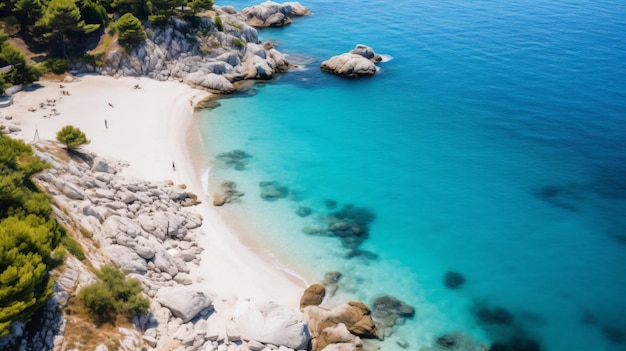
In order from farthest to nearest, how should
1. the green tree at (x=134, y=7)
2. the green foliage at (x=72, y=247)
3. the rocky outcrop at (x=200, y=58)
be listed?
1. the green tree at (x=134, y=7)
2. the rocky outcrop at (x=200, y=58)
3. the green foliage at (x=72, y=247)

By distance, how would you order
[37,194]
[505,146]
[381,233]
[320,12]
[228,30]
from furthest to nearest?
[320,12], [228,30], [505,146], [381,233], [37,194]

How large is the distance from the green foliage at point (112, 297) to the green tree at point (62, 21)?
58.2 meters

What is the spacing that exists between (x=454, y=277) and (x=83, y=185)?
126 ft

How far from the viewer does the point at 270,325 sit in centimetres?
3269

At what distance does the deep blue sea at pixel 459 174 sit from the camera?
4003 cm

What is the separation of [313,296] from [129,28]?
6250 centimetres

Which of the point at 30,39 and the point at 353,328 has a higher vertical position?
the point at 30,39

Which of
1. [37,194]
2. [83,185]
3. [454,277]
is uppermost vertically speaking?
[37,194]

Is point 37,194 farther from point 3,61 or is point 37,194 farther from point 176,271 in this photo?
point 3,61

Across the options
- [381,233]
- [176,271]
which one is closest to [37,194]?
[176,271]

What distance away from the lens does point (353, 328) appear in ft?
114

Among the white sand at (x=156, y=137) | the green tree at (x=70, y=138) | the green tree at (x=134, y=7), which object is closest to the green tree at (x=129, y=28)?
the green tree at (x=134, y=7)

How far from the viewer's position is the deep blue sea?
131 feet

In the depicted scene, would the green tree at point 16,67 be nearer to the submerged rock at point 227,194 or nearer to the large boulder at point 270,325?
the submerged rock at point 227,194
